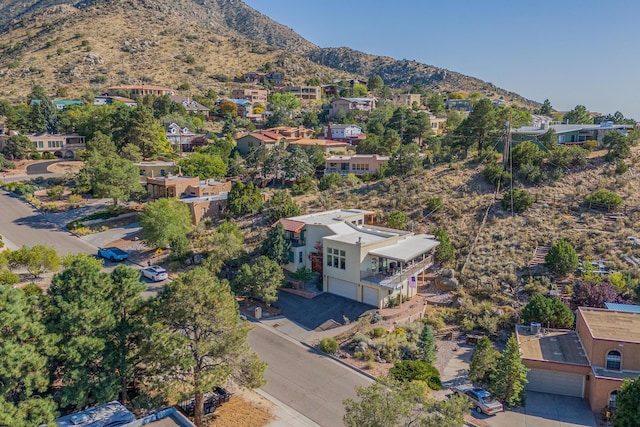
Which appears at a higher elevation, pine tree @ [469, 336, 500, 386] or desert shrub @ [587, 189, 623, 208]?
desert shrub @ [587, 189, 623, 208]

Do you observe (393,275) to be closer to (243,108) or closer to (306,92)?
(243,108)

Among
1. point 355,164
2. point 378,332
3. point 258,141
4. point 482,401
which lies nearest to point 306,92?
point 258,141

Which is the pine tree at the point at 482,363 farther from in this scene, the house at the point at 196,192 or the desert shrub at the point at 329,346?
the house at the point at 196,192

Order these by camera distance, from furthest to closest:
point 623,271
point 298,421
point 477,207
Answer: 1. point 477,207
2. point 623,271
3. point 298,421

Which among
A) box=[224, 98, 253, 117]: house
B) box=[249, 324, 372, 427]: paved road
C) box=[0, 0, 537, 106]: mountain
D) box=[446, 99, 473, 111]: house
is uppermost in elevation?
box=[0, 0, 537, 106]: mountain

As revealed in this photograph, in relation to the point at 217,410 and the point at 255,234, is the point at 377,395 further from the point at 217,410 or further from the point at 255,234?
the point at 255,234

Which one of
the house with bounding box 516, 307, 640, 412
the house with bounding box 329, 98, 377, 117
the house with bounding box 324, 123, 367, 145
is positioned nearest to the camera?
the house with bounding box 516, 307, 640, 412

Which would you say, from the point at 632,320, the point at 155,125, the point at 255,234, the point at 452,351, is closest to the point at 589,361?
the point at 632,320

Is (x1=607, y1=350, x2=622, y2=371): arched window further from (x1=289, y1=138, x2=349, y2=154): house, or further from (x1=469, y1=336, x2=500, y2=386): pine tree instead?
(x1=289, y1=138, x2=349, y2=154): house

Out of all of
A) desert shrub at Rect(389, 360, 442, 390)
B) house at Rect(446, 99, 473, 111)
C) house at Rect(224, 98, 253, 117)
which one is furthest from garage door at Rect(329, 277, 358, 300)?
house at Rect(446, 99, 473, 111)
